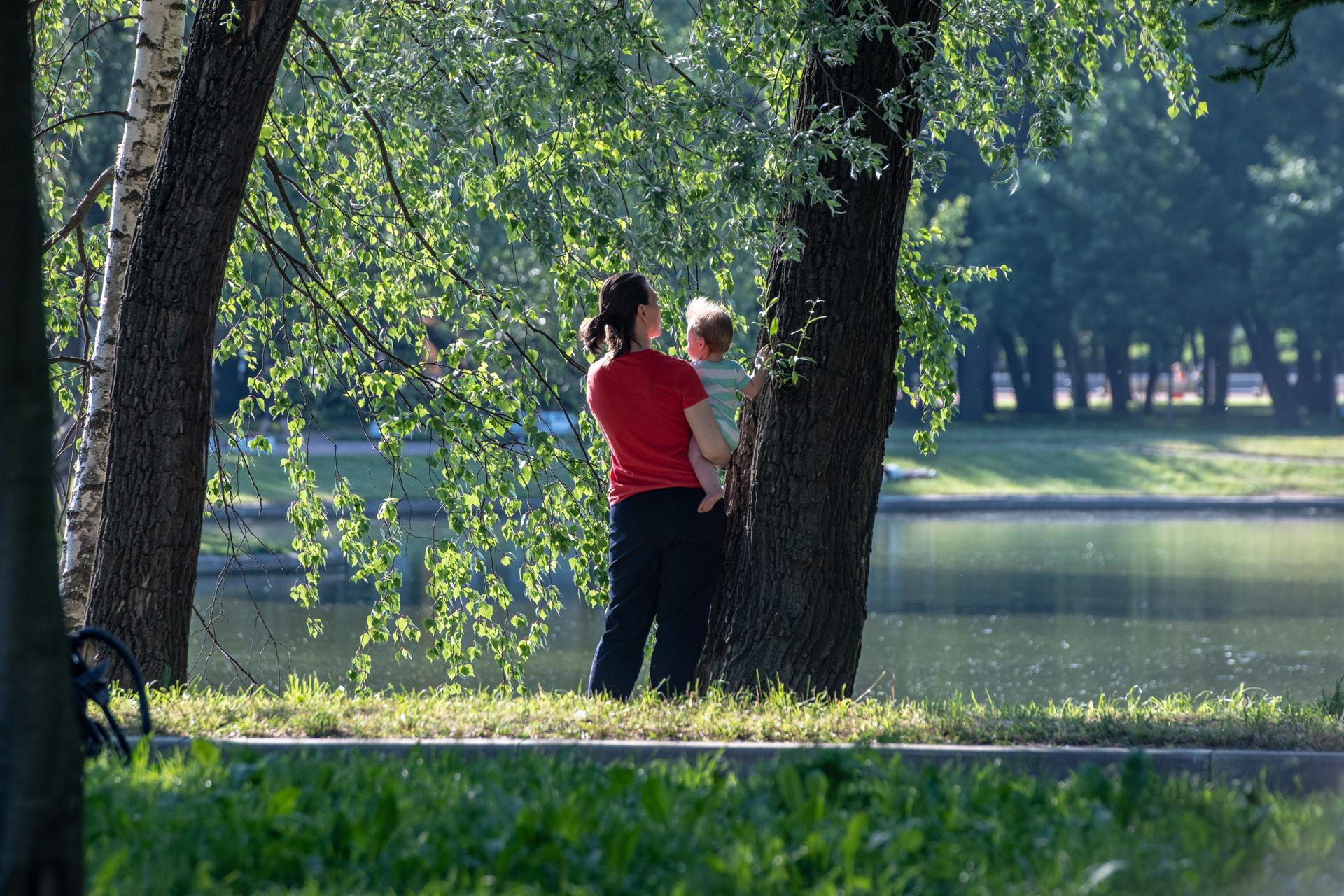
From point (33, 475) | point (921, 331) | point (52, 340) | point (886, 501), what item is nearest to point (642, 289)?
point (921, 331)

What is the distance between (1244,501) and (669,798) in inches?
1182

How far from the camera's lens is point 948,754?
461 cm

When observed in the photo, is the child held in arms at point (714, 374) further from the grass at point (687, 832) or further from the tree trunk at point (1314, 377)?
the tree trunk at point (1314, 377)

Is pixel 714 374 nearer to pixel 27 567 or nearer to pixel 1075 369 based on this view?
pixel 27 567

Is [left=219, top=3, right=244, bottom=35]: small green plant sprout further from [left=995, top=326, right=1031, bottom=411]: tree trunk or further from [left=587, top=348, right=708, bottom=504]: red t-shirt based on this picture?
[left=995, top=326, right=1031, bottom=411]: tree trunk

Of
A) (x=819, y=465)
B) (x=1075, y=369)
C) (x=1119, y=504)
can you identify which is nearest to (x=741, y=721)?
(x=819, y=465)

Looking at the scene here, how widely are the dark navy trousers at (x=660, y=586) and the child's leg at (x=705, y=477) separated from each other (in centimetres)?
9

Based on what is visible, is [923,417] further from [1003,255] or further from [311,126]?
[1003,255]

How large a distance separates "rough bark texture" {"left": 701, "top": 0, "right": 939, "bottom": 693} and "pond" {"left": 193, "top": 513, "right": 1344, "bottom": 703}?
3075mm

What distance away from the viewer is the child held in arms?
234 inches

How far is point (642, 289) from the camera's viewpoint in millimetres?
5863

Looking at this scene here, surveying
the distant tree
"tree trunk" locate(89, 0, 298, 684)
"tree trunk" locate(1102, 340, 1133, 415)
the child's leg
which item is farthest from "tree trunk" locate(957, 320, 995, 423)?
the child's leg

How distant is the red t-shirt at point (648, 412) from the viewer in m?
5.88

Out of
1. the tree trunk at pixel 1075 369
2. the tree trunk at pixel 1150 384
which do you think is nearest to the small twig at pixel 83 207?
the tree trunk at pixel 1075 369
